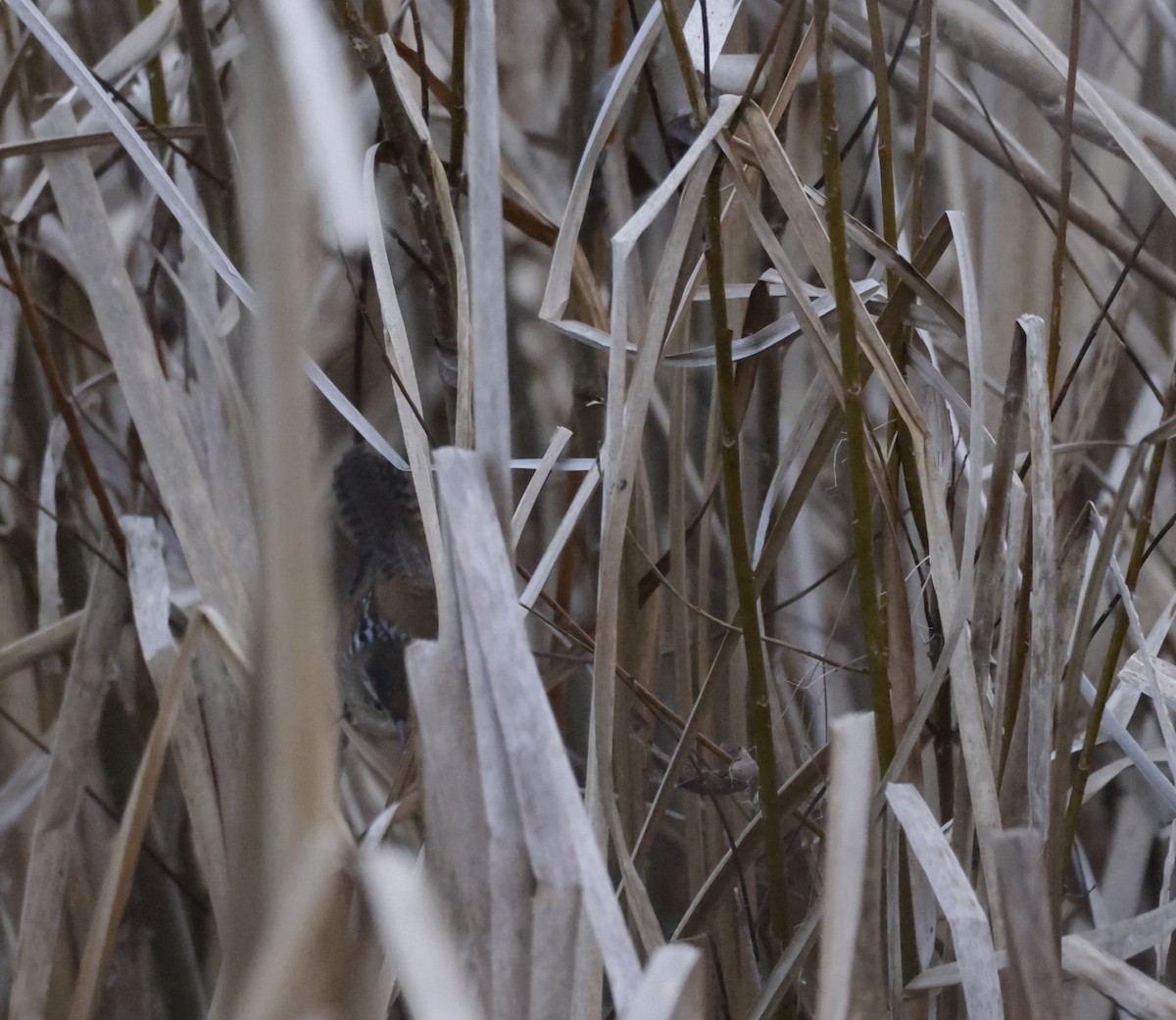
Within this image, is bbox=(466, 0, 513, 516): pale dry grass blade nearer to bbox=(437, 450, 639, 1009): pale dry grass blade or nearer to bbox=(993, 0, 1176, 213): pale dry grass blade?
bbox=(437, 450, 639, 1009): pale dry grass blade

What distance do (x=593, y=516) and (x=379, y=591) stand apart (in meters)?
0.17

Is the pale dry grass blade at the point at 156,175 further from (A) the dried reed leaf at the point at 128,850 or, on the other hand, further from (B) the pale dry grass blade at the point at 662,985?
(B) the pale dry grass blade at the point at 662,985

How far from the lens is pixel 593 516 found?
2.32 ft

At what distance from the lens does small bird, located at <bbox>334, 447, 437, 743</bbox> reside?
0.72 meters

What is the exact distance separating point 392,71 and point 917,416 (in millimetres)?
231

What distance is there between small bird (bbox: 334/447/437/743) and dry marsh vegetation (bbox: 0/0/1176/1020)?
0.11 feet

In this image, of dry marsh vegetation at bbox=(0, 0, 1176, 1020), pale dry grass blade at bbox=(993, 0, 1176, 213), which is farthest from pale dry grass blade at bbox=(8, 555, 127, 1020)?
pale dry grass blade at bbox=(993, 0, 1176, 213)

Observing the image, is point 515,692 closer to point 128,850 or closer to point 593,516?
point 128,850

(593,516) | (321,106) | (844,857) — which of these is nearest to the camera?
(321,106)

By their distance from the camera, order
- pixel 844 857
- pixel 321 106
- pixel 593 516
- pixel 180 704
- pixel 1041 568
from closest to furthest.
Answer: pixel 321 106, pixel 844 857, pixel 1041 568, pixel 180 704, pixel 593 516

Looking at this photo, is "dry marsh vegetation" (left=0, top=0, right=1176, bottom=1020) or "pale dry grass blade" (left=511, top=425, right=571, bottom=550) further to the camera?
"pale dry grass blade" (left=511, top=425, right=571, bottom=550)

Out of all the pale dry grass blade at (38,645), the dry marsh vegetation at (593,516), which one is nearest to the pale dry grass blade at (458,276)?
the dry marsh vegetation at (593,516)

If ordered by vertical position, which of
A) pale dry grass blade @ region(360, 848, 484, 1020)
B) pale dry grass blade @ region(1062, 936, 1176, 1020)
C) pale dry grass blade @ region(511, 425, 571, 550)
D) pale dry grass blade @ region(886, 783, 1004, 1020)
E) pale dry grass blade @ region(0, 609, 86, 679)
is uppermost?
pale dry grass blade @ region(511, 425, 571, 550)

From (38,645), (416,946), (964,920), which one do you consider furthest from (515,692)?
(38,645)
